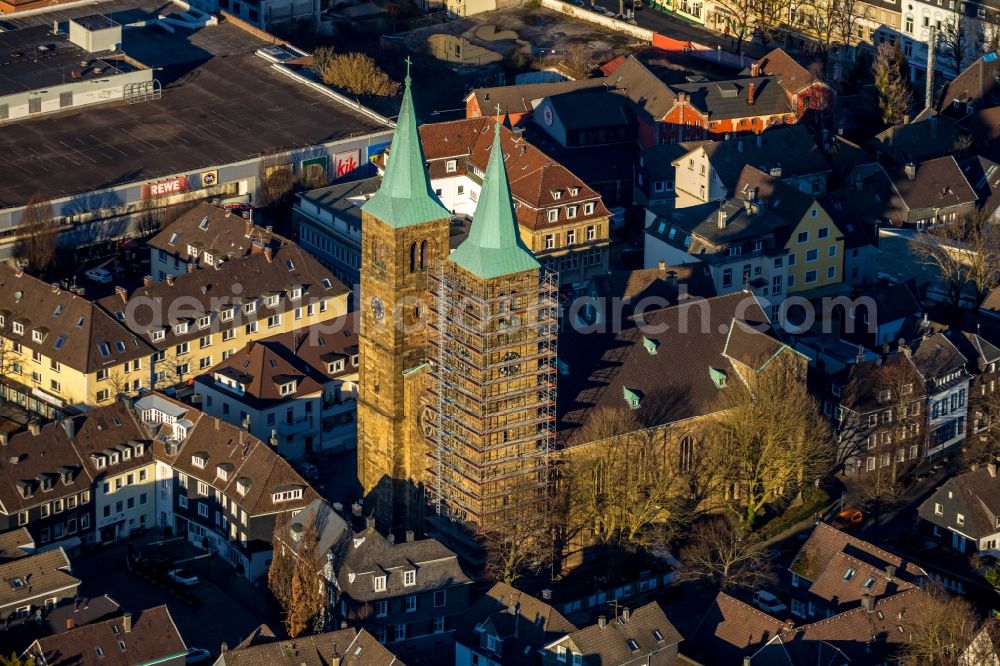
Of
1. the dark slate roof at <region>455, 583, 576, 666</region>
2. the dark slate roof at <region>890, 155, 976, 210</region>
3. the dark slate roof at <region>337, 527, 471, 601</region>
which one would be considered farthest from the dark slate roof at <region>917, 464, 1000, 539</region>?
the dark slate roof at <region>890, 155, 976, 210</region>

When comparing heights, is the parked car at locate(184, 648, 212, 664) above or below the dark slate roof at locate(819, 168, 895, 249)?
below

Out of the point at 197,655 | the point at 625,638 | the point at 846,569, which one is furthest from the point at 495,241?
the point at 197,655

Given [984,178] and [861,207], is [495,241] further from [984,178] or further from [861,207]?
[984,178]

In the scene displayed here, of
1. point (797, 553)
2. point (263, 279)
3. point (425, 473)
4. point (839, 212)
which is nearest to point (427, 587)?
point (425, 473)

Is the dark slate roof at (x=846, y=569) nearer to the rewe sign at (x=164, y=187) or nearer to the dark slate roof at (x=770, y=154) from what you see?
the dark slate roof at (x=770, y=154)

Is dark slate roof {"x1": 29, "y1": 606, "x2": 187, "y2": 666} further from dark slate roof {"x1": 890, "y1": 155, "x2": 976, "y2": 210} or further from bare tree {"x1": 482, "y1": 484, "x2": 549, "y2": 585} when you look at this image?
dark slate roof {"x1": 890, "y1": 155, "x2": 976, "y2": 210}

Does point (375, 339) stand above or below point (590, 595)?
above

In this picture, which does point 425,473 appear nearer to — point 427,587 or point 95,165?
point 427,587
